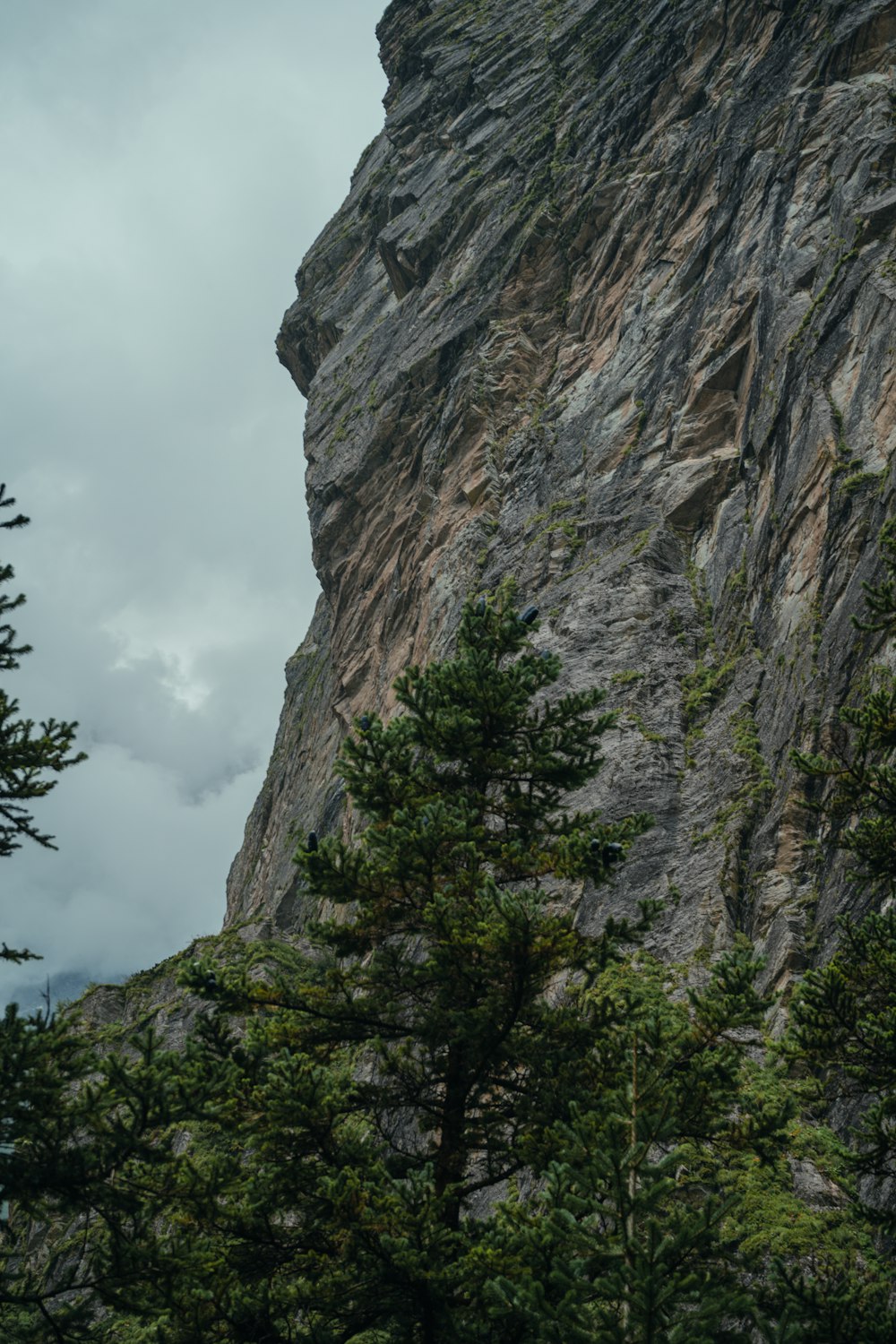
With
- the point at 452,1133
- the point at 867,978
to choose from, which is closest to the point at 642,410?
the point at 867,978

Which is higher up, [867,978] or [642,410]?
[642,410]

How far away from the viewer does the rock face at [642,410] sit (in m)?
20.3

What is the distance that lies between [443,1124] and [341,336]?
55.4 meters

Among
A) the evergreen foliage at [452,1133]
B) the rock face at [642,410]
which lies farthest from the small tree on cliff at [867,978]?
the rock face at [642,410]

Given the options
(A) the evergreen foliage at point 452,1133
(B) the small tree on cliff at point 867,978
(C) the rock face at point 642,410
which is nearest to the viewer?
(A) the evergreen foliage at point 452,1133

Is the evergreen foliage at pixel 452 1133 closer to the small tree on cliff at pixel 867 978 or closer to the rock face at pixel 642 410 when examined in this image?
the small tree on cliff at pixel 867 978

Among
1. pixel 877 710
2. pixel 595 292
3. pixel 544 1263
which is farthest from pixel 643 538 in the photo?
pixel 544 1263

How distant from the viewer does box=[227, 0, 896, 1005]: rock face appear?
799 inches

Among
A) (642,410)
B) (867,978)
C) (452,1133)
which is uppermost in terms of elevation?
(642,410)

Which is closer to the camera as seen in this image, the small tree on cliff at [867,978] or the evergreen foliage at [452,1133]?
the evergreen foliage at [452,1133]

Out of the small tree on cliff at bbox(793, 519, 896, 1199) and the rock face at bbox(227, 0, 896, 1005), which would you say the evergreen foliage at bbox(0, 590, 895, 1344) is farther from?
the rock face at bbox(227, 0, 896, 1005)

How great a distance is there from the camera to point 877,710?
10422 mm

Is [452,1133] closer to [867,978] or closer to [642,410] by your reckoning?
[867,978]

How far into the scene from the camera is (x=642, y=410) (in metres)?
32.4
